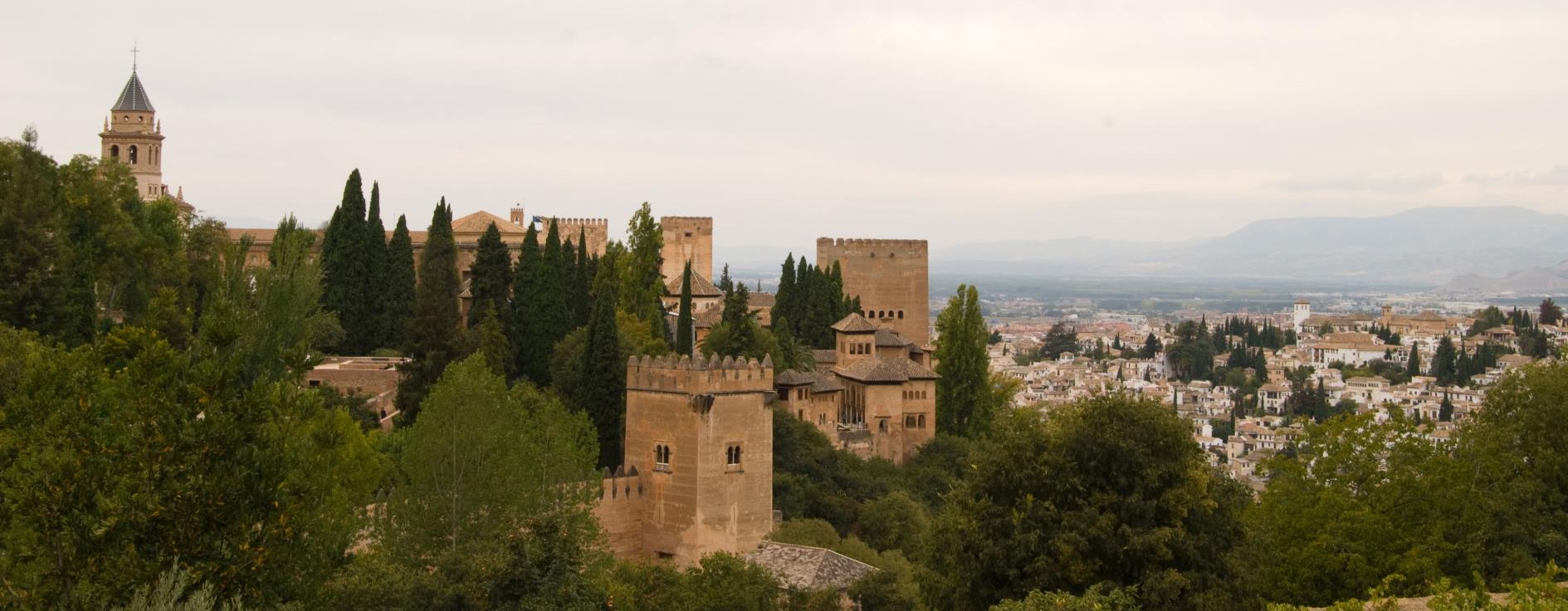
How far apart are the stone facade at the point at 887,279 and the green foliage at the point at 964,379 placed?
1069 centimetres

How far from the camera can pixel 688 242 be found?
6181cm

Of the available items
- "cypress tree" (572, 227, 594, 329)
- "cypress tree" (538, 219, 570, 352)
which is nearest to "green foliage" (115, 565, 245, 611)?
"cypress tree" (538, 219, 570, 352)

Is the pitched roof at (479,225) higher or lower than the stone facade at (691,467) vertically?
higher

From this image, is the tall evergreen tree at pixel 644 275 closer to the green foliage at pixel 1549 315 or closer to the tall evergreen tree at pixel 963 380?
the tall evergreen tree at pixel 963 380

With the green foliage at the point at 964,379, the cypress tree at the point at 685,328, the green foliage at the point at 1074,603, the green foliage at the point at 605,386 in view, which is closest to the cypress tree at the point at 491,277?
the cypress tree at the point at 685,328

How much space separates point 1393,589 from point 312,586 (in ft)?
46.0

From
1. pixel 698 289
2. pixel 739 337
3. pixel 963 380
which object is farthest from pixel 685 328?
pixel 698 289

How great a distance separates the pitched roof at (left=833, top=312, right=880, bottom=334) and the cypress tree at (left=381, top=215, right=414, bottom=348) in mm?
10837

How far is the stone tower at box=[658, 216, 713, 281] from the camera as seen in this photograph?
61.1 meters

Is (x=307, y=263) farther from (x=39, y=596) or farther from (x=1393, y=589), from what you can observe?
(x=1393, y=589)

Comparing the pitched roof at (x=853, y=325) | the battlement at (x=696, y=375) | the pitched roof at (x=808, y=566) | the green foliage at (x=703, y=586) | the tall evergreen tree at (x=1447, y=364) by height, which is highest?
the pitched roof at (x=853, y=325)

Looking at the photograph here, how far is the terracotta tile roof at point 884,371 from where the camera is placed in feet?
140

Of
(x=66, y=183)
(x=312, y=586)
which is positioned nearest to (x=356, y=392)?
(x=66, y=183)

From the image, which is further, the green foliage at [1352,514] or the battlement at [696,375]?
the battlement at [696,375]
